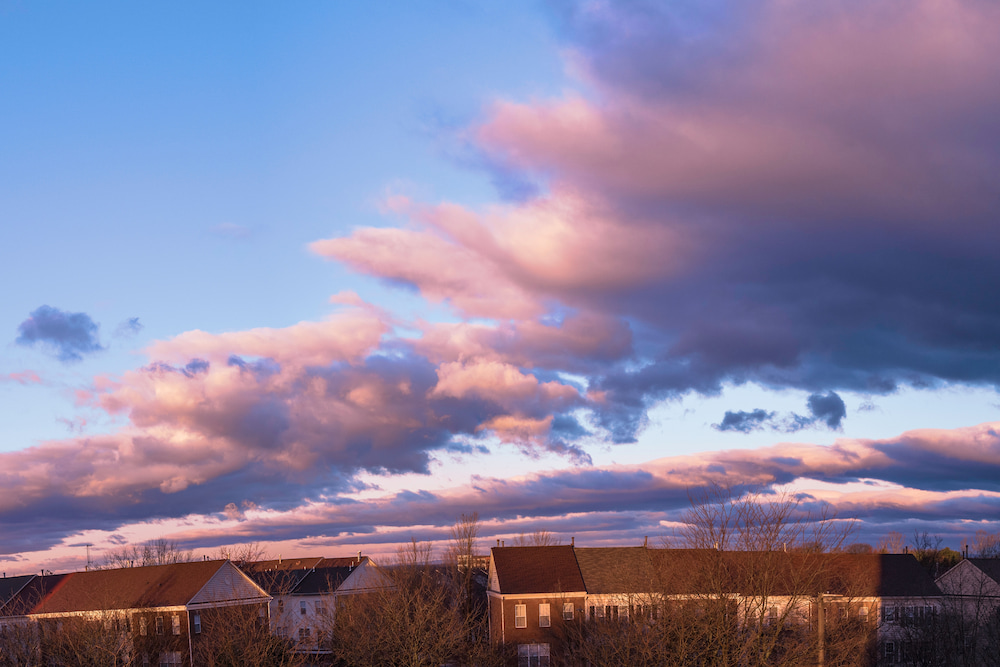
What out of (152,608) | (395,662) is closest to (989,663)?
(395,662)

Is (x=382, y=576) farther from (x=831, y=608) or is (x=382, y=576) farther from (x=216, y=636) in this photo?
(x=831, y=608)

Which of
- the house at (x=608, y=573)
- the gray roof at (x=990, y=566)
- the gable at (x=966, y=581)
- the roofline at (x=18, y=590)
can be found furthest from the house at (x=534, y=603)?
the roofline at (x=18, y=590)

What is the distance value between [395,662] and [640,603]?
1599 centimetres

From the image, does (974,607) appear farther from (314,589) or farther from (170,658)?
(170,658)

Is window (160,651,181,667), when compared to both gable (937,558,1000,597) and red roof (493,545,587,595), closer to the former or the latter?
red roof (493,545,587,595)

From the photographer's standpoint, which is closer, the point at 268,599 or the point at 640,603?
the point at 640,603

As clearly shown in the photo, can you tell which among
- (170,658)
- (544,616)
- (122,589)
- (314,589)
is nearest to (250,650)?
(544,616)

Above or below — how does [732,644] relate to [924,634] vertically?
above

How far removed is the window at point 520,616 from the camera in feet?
203

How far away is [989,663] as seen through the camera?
4269 cm

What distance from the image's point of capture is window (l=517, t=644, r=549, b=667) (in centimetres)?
6106

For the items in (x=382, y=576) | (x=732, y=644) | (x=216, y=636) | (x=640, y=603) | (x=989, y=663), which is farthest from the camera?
(x=382, y=576)

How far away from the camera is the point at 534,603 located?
62594mm

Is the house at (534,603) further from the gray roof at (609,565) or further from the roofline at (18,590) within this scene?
the roofline at (18,590)
